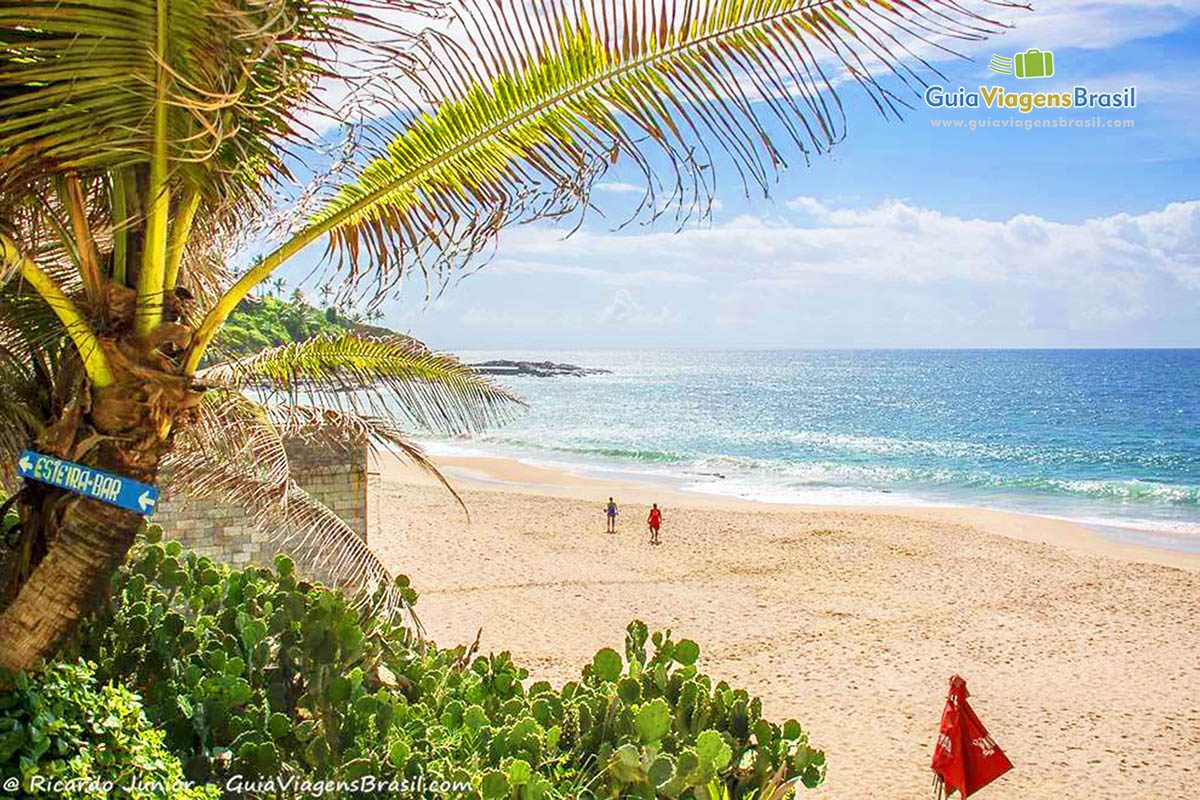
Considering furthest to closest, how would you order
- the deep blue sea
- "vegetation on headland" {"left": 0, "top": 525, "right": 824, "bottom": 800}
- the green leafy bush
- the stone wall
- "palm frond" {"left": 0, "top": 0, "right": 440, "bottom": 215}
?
1. the deep blue sea
2. the stone wall
3. the green leafy bush
4. "vegetation on headland" {"left": 0, "top": 525, "right": 824, "bottom": 800}
5. "palm frond" {"left": 0, "top": 0, "right": 440, "bottom": 215}

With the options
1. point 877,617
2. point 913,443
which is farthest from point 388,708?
point 913,443

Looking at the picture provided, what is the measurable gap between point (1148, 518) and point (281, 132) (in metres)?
33.0

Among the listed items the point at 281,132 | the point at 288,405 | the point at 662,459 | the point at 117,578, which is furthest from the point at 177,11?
the point at 662,459

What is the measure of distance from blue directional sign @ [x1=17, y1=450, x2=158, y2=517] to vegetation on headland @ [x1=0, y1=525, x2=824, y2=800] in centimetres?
65

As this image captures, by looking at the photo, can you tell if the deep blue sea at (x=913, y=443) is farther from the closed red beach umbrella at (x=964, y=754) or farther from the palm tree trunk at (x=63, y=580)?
the palm tree trunk at (x=63, y=580)

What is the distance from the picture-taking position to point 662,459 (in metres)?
46.3

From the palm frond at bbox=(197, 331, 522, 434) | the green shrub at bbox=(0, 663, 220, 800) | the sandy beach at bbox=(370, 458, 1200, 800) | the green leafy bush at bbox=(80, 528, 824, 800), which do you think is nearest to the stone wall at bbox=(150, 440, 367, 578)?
the sandy beach at bbox=(370, 458, 1200, 800)

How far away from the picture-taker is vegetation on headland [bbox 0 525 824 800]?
11.5ft

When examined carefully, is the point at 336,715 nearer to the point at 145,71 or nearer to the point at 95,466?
the point at 95,466

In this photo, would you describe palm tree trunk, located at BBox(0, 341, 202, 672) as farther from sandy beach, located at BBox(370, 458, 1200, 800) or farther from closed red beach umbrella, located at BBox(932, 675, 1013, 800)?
sandy beach, located at BBox(370, 458, 1200, 800)

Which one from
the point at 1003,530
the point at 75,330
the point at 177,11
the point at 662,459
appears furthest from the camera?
the point at 662,459

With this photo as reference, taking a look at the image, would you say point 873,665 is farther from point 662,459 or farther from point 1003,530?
point 662,459

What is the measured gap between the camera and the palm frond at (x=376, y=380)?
511 centimetres

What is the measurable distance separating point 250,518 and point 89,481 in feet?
21.6
